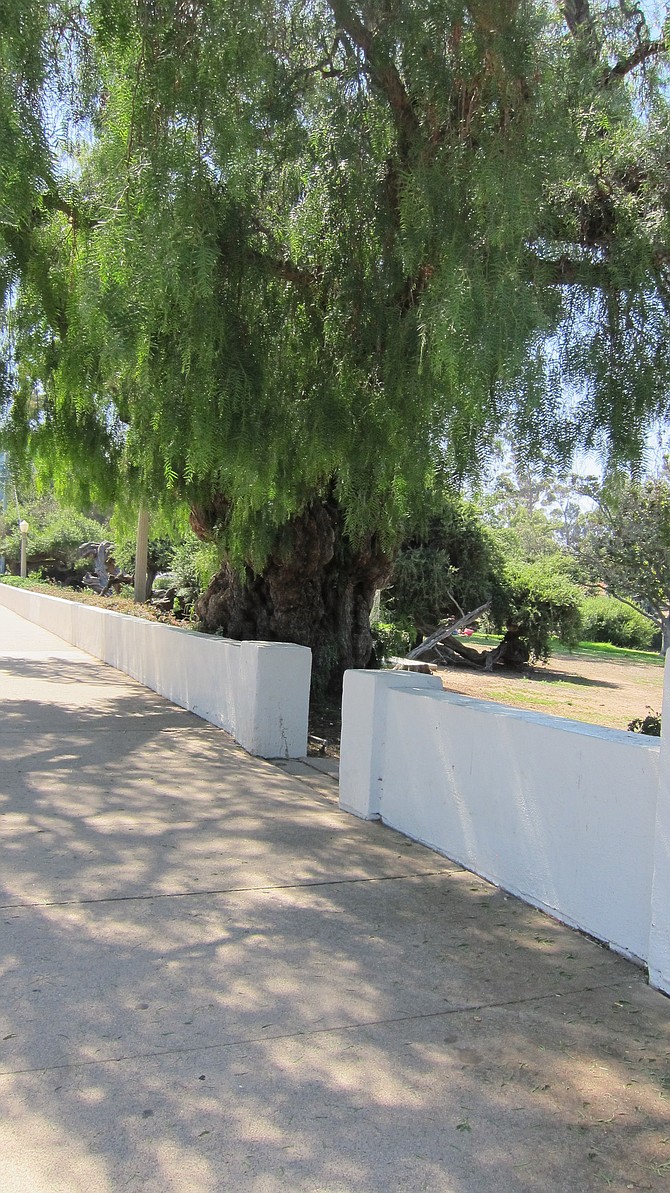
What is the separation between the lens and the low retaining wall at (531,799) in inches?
161

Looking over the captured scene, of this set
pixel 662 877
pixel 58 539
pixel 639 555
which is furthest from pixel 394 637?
pixel 58 539

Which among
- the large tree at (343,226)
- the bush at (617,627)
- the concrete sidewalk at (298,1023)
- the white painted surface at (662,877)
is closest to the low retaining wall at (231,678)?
the large tree at (343,226)

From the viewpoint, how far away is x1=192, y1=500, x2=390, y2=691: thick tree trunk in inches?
483

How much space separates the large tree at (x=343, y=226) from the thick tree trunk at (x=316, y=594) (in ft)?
12.2

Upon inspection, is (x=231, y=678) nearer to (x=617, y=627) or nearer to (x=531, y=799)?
(x=531, y=799)

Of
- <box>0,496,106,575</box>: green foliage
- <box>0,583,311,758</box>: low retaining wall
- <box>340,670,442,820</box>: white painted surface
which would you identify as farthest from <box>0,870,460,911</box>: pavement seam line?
<box>0,496,106,575</box>: green foliage

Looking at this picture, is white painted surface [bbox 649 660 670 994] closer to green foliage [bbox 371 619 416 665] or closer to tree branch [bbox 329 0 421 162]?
tree branch [bbox 329 0 421 162]

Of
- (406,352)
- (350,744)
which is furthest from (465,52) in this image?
(350,744)

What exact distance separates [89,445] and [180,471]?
1.05 m

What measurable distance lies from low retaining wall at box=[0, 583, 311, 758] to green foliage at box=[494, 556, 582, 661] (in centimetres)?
1182

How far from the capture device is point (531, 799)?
15.7 ft

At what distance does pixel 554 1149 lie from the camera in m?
2.84

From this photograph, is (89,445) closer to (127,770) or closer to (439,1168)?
(127,770)

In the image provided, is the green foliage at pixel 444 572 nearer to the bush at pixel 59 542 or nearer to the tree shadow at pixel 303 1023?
the tree shadow at pixel 303 1023
